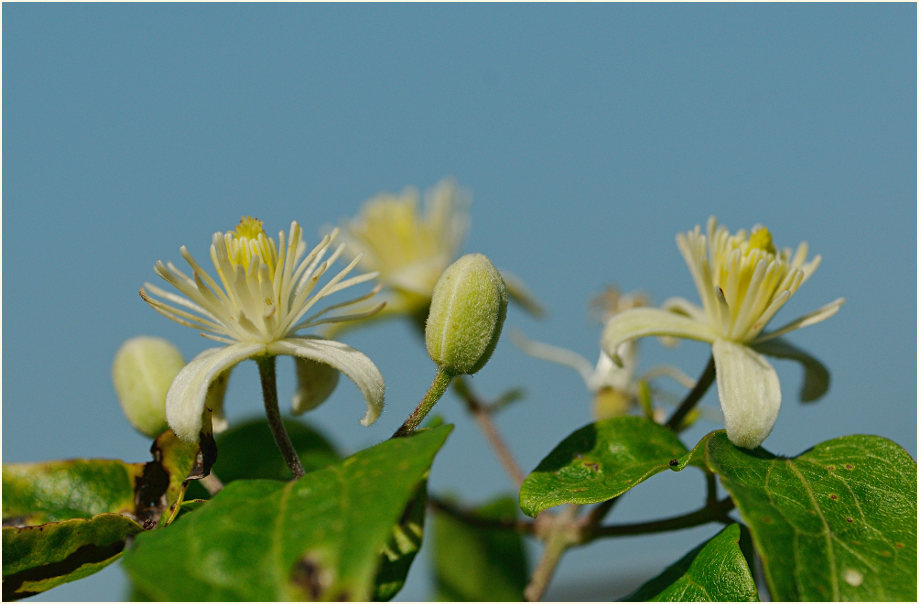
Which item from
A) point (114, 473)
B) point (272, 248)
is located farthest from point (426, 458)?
point (114, 473)

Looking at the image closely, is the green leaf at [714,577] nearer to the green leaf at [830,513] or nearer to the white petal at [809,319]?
the green leaf at [830,513]

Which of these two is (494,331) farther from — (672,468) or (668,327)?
(668,327)

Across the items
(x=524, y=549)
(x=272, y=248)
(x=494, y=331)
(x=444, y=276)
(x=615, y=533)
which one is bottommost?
(x=524, y=549)

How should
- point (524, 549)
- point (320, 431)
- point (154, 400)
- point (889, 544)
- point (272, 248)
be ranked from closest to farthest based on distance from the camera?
point (889, 544) < point (272, 248) < point (154, 400) < point (320, 431) < point (524, 549)

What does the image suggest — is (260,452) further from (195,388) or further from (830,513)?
(830,513)

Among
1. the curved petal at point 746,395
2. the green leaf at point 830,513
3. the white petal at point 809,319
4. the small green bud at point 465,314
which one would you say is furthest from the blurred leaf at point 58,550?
the white petal at point 809,319

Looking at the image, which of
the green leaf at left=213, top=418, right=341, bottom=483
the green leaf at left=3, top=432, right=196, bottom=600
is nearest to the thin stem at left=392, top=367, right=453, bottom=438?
the green leaf at left=3, top=432, right=196, bottom=600

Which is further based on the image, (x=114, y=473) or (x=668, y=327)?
(x=668, y=327)
